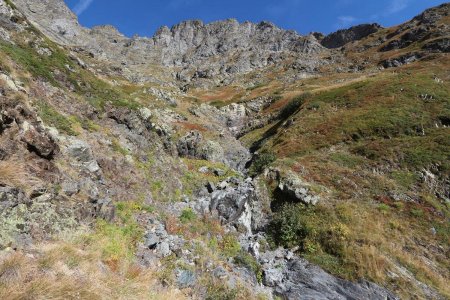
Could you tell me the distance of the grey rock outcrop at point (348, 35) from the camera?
16627 centimetres

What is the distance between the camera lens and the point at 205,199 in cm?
1933

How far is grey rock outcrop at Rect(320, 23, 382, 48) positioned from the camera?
166275mm

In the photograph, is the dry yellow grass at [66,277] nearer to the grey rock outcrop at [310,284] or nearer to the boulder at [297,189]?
the grey rock outcrop at [310,284]

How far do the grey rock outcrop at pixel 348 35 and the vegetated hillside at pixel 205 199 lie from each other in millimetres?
145948

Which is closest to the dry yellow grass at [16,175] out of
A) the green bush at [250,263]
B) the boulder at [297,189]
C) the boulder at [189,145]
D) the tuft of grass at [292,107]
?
the green bush at [250,263]

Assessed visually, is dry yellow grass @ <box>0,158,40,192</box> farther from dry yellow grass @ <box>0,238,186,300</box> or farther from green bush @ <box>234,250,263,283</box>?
green bush @ <box>234,250,263,283</box>

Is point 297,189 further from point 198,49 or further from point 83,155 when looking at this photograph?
point 198,49

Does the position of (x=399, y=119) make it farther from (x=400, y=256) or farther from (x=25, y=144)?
(x=25, y=144)

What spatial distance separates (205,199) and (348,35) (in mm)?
191598

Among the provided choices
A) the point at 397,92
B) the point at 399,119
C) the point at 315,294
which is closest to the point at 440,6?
the point at 397,92

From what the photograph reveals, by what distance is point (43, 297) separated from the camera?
509 centimetres

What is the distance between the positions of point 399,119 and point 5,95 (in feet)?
122

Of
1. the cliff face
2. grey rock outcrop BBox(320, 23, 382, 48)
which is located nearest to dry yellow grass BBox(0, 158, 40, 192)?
the cliff face

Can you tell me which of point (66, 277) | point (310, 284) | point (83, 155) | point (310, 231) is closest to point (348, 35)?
point (310, 231)
